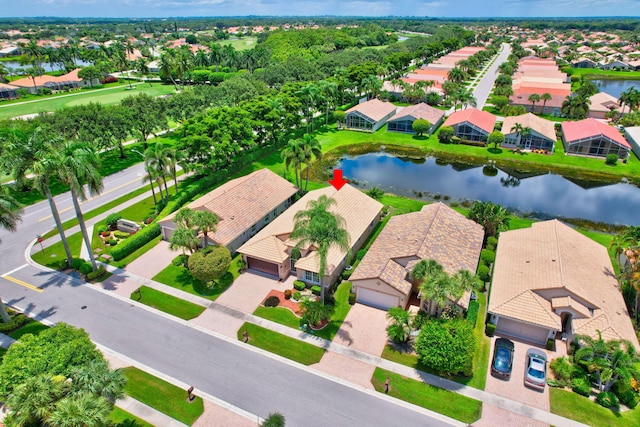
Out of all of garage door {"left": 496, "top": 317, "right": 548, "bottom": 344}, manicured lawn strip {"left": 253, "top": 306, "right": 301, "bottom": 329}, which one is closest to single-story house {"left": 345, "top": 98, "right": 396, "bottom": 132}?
manicured lawn strip {"left": 253, "top": 306, "right": 301, "bottom": 329}

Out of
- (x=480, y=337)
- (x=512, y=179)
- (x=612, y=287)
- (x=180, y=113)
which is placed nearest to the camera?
(x=480, y=337)

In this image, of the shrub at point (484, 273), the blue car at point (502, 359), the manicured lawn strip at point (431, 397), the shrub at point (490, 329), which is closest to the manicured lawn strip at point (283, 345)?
the manicured lawn strip at point (431, 397)

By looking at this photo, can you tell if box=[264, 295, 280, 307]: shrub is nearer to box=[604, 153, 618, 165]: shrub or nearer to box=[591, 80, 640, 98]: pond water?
box=[604, 153, 618, 165]: shrub

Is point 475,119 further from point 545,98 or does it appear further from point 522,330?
point 522,330

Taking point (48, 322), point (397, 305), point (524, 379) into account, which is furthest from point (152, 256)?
point (524, 379)

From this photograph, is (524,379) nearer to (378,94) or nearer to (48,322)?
(48,322)

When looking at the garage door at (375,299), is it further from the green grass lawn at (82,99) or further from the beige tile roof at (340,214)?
the green grass lawn at (82,99)
